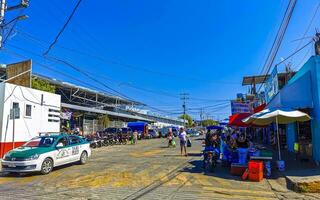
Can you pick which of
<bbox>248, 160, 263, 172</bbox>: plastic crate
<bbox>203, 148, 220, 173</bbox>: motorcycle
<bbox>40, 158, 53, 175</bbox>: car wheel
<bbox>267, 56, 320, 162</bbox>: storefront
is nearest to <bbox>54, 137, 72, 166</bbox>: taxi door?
<bbox>40, 158, 53, 175</bbox>: car wheel

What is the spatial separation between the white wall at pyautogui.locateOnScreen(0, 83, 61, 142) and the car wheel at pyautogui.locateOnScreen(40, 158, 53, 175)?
6474mm

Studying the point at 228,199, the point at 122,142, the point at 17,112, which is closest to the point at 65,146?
the point at 17,112

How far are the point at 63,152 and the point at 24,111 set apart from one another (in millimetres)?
7442

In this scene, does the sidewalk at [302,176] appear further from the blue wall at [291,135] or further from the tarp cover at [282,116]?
the blue wall at [291,135]

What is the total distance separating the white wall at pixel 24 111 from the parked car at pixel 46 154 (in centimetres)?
520

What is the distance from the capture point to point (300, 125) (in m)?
20.3

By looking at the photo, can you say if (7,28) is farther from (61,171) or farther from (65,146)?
(61,171)

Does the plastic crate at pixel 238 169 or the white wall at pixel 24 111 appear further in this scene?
the white wall at pixel 24 111

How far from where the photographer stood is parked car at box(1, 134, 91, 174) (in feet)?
49.3

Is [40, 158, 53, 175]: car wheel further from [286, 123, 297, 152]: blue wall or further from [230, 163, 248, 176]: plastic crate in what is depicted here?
[286, 123, 297, 152]: blue wall

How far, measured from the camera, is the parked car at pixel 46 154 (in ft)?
49.3

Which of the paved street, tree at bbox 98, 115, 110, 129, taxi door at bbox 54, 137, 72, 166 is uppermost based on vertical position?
tree at bbox 98, 115, 110, 129

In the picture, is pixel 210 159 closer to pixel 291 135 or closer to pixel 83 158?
pixel 83 158

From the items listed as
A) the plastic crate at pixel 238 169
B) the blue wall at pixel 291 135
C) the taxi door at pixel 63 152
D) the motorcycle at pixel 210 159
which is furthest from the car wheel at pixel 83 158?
the blue wall at pixel 291 135
